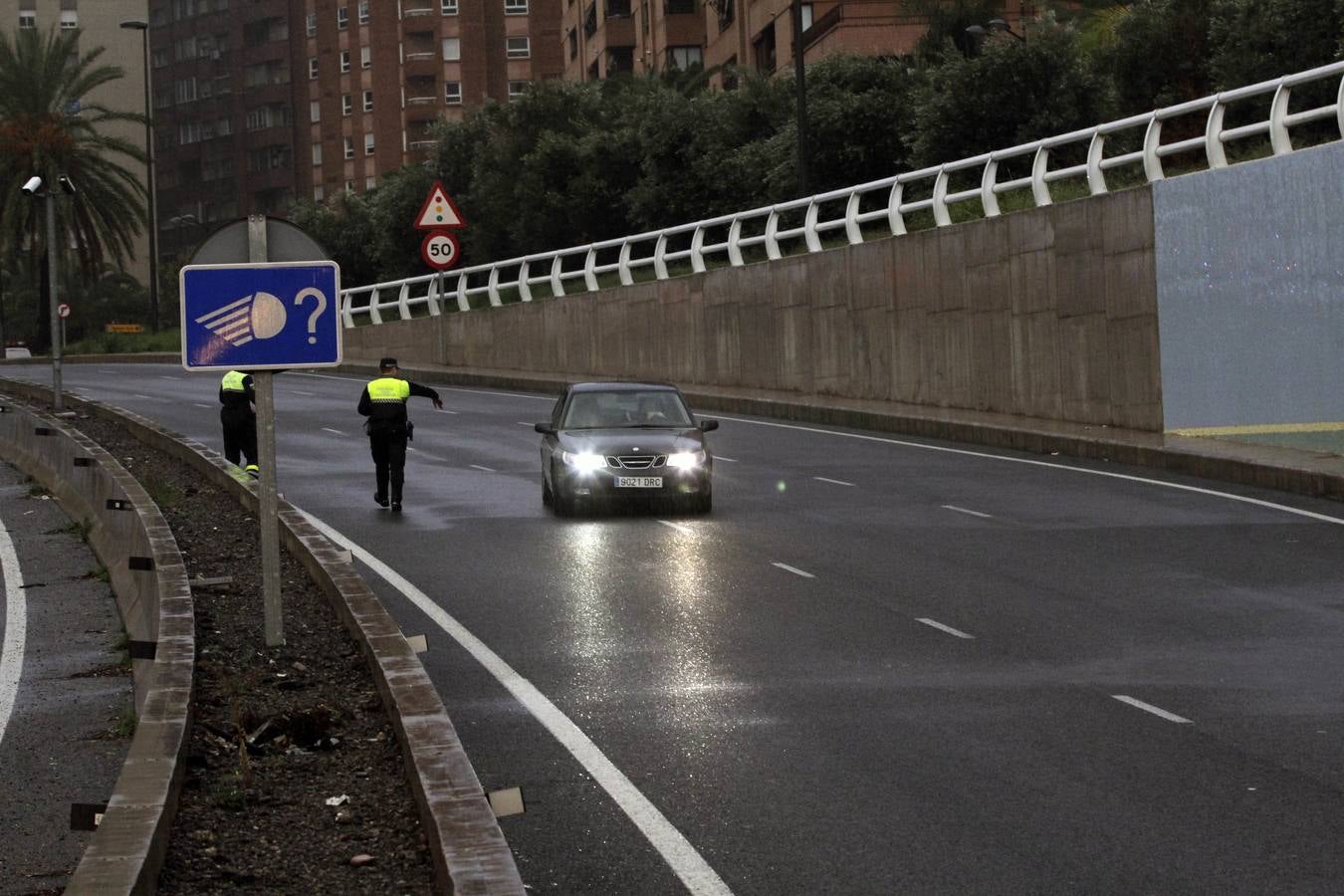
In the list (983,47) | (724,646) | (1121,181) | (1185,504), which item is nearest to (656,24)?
(983,47)

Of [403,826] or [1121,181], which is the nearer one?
[403,826]

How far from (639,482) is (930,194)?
834 inches

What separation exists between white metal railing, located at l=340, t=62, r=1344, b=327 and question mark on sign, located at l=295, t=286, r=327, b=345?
14149 millimetres

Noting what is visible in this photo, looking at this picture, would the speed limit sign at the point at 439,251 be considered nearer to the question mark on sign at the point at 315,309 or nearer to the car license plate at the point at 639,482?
the car license plate at the point at 639,482

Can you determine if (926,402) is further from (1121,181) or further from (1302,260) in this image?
(1302,260)

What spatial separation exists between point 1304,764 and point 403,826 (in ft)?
12.5

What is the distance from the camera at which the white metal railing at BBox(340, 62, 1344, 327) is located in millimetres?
23944

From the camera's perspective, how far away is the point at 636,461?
784 inches

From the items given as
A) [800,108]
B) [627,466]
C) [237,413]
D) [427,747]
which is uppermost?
[800,108]

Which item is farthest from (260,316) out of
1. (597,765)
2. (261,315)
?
(597,765)

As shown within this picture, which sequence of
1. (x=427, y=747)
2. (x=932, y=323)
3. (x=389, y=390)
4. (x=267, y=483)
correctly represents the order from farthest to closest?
(x=932, y=323), (x=389, y=390), (x=267, y=483), (x=427, y=747)

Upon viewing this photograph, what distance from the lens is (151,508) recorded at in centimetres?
1709

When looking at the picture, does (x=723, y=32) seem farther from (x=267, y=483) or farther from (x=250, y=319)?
(x=250, y=319)

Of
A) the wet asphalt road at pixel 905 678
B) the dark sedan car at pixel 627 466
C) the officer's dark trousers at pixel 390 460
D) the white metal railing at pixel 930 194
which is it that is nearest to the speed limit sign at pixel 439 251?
the white metal railing at pixel 930 194
